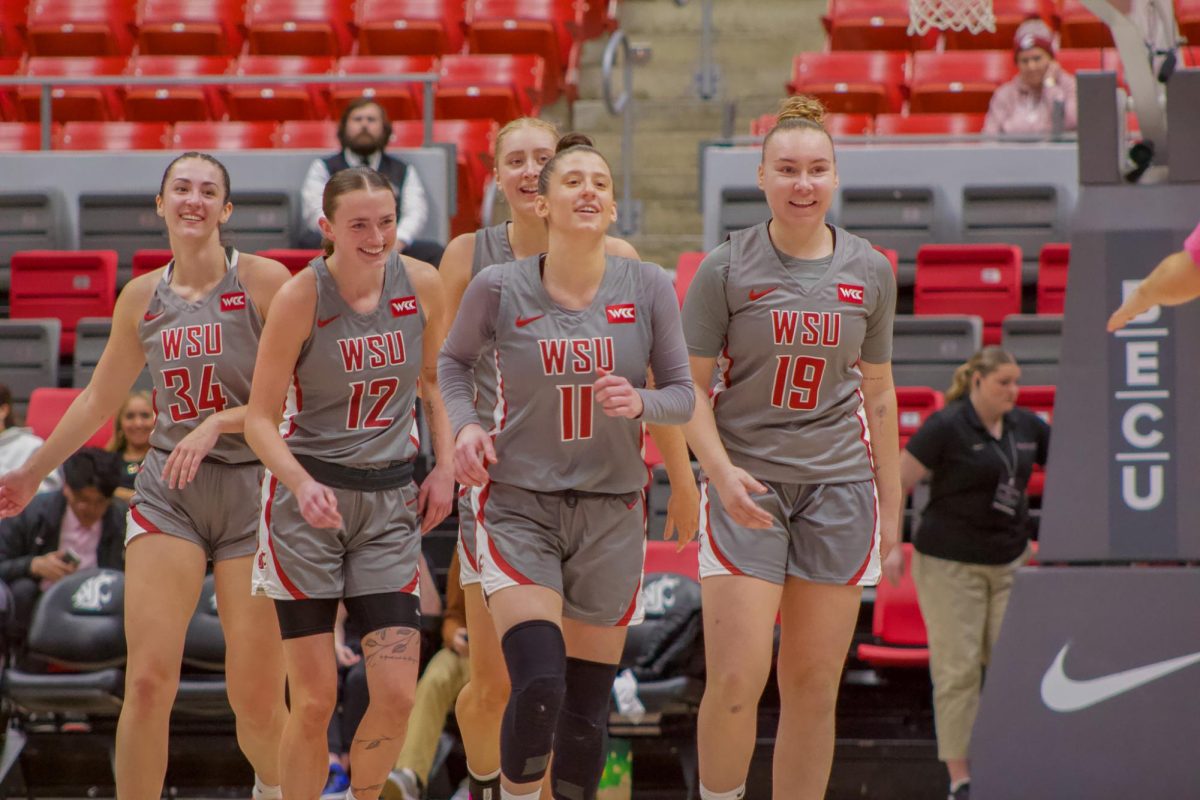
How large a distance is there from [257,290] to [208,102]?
759cm

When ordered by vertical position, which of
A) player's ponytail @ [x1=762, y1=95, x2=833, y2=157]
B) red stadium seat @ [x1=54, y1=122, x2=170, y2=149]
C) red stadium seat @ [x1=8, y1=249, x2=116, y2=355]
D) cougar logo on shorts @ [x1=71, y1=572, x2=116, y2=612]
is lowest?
cougar logo on shorts @ [x1=71, y1=572, x2=116, y2=612]

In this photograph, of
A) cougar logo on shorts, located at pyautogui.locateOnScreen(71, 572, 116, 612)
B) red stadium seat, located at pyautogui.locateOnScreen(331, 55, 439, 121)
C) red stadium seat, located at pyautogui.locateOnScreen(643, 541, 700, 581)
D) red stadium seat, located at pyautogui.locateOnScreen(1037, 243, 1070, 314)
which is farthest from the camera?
red stadium seat, located at pyautogui.locateOnScreen(331, 55, 439, 121)

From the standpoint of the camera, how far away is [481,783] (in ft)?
16.5

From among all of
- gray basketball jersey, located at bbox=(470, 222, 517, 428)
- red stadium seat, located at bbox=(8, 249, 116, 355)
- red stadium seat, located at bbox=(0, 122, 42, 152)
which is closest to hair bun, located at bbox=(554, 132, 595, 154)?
gray basketball jersey, located at bbox=(470, 222, 517, 428)

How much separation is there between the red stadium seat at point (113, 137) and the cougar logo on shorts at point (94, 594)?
17.8ft

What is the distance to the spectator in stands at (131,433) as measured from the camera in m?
7.35

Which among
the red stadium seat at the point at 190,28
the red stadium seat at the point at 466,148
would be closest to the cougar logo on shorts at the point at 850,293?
the red stadium seat at the point at 466,148

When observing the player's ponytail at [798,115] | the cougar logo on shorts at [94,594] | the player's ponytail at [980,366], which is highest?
the player's ponytail at [798,115]

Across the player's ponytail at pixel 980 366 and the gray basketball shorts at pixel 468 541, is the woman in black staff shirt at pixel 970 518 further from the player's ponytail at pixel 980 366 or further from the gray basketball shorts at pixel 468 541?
the gray basketball shorts at pixel 468 541

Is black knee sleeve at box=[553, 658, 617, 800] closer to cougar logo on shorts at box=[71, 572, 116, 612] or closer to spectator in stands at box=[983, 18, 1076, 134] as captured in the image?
cougar logo on shorts at box=[71, 572, 116, 612]

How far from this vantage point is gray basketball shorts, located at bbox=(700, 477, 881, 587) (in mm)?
4430

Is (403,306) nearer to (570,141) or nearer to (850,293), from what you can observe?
(570,141)

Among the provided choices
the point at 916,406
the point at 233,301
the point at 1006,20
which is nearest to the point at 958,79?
the point at 1006,20

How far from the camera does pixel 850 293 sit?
4.52 metres
